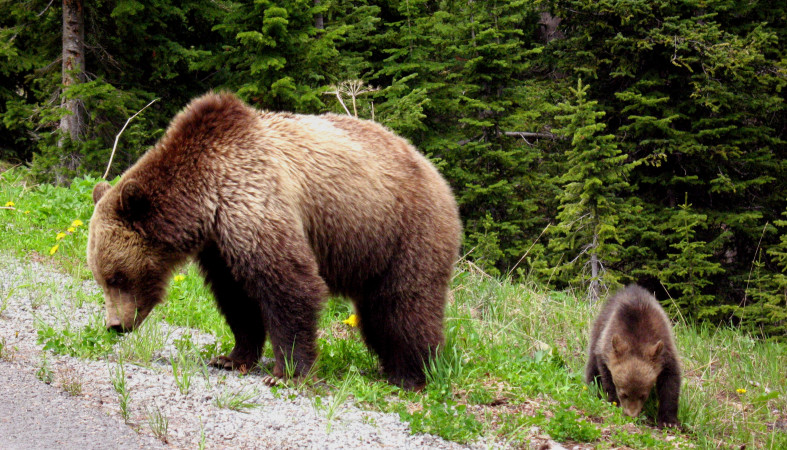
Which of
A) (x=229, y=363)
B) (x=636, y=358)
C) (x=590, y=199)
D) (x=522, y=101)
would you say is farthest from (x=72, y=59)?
(x=636, y=358)

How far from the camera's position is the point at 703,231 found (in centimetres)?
1461

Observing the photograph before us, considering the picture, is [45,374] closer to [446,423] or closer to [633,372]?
[446,423]

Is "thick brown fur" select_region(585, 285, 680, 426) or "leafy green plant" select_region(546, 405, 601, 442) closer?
"leafy green plant" select_region(546, 405, 601, 442)

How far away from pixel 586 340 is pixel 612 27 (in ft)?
30.0

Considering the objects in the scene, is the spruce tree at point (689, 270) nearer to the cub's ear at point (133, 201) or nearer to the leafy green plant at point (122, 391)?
the cub's ear at point (133, 201)

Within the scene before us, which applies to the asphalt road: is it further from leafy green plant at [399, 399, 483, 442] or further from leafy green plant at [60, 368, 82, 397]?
leafy green plant at [399, 399, 483, 442]

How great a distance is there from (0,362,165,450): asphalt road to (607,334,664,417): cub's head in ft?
11.7

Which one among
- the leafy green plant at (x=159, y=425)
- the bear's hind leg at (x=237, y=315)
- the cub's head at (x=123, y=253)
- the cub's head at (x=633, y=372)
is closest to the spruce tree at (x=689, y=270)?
the cub's head at (x=633, y=372)

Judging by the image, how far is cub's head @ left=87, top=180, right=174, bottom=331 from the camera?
4789mm

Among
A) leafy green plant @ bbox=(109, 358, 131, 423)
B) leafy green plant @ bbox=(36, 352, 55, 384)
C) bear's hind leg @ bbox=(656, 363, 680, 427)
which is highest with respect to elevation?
leafy green plant @ bbox=(109, 358, 131, 423)

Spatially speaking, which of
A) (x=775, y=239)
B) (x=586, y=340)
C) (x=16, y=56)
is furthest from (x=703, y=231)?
(x=16, y=56)

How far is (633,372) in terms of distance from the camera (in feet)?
18.6

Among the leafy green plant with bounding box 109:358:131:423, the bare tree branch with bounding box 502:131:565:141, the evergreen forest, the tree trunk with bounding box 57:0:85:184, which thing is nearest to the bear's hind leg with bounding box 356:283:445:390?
the leafy green plant with bounding box 109:358:131:423

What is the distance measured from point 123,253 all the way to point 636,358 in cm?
392
